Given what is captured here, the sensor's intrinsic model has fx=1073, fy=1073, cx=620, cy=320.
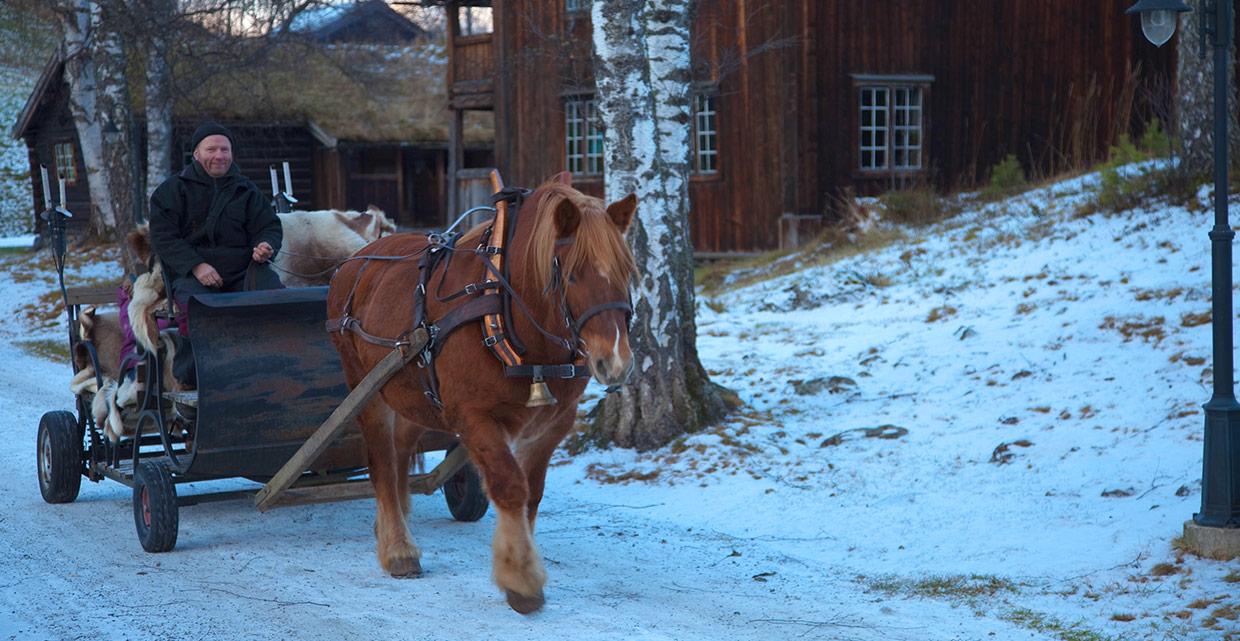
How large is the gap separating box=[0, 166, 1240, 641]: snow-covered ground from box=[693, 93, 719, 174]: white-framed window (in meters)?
9.20

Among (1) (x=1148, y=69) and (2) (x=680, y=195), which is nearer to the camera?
(2) (x=680, y=195)

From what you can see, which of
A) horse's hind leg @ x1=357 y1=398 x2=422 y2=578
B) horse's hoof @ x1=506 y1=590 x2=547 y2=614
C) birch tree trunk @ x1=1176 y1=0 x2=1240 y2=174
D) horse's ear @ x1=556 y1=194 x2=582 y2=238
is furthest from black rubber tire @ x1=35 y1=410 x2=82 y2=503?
birch tree trunk @ x1=1176 y1=0 x2=1240 y2=174

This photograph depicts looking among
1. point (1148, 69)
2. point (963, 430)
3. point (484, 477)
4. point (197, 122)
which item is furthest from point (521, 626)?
point (197, 122)

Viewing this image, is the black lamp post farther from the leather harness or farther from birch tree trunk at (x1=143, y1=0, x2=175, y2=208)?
birch tree trunk at (x1=143, y1=0, x2=175, y2=208)

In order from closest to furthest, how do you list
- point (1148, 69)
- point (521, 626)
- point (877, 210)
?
point (521, 626), point (877, 210), point (1148, 69)

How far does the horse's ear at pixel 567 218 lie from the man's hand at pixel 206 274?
Answer: 2557mm

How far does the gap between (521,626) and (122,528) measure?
3.16m

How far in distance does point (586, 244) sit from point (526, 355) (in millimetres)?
574

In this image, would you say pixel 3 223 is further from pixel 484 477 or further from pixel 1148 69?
pixel 484 477

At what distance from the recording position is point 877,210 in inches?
669

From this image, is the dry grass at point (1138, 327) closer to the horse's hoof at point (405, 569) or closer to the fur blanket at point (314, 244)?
the fur blanket at point (314, 244)

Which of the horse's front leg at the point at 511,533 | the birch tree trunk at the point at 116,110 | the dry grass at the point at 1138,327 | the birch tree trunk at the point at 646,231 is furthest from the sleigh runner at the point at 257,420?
the birch tree trunk at the point at 116,110

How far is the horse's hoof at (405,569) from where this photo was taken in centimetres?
524

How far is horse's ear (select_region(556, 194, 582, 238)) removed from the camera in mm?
4340
